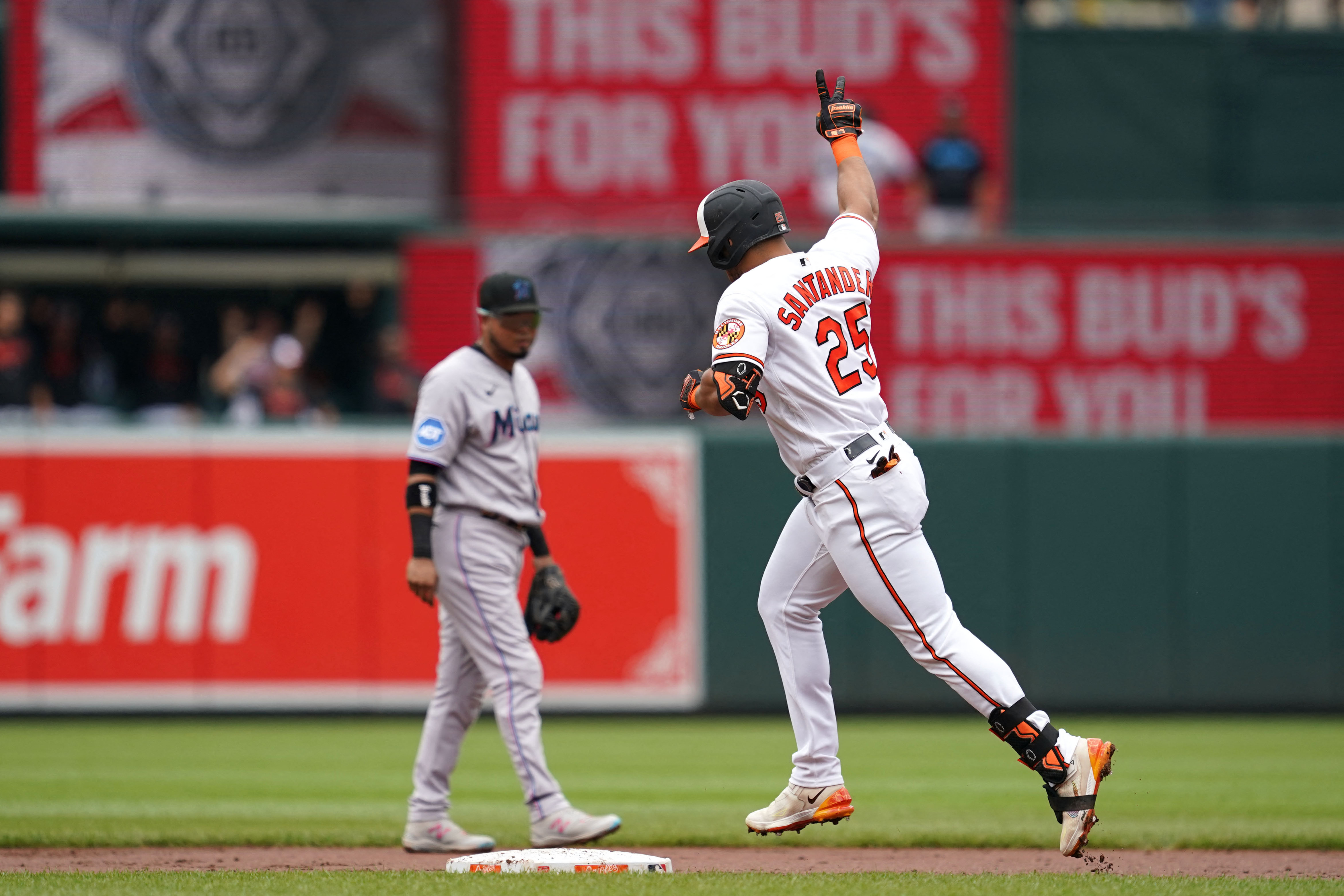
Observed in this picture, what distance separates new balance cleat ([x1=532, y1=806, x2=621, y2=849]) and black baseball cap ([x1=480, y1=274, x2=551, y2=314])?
1.79m

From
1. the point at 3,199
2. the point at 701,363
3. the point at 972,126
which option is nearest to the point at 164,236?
the point at 3,199

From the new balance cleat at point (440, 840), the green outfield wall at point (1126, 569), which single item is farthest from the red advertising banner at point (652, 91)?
the new balance cleat at point (440, 840)

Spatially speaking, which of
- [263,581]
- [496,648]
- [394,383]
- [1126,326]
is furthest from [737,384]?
[1126,326]

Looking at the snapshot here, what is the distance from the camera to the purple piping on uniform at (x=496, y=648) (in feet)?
19.0

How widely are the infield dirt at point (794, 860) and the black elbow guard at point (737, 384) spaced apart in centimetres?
150

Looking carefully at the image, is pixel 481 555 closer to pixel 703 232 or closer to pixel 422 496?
pixel 422 496

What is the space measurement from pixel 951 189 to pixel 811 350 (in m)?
9.37

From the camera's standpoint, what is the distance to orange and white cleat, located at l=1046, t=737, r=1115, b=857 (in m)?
4.86

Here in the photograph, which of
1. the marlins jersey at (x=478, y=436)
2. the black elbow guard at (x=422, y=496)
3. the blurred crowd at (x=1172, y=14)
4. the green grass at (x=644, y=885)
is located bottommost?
the green grass at (x=644, y=885)

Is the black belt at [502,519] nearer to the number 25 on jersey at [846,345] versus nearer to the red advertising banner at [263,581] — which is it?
the number 25 on jersey at [846,345]

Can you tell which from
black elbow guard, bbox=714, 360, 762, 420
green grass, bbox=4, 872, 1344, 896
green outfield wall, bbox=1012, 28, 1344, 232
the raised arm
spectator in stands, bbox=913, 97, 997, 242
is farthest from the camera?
green outfield wall, bbox=1012, 28, 1344, 232

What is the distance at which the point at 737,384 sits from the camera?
4828 millimetres

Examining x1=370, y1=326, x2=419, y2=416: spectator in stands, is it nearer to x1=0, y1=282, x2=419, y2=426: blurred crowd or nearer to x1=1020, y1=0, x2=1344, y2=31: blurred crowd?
x1=0, y1=282, x2=419, y2=426: blurred crowd

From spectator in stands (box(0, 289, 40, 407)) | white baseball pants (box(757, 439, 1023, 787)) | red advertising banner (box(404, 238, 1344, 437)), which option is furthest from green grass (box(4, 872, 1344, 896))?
red advertising banner (box(404, 238, 1344, 437))
